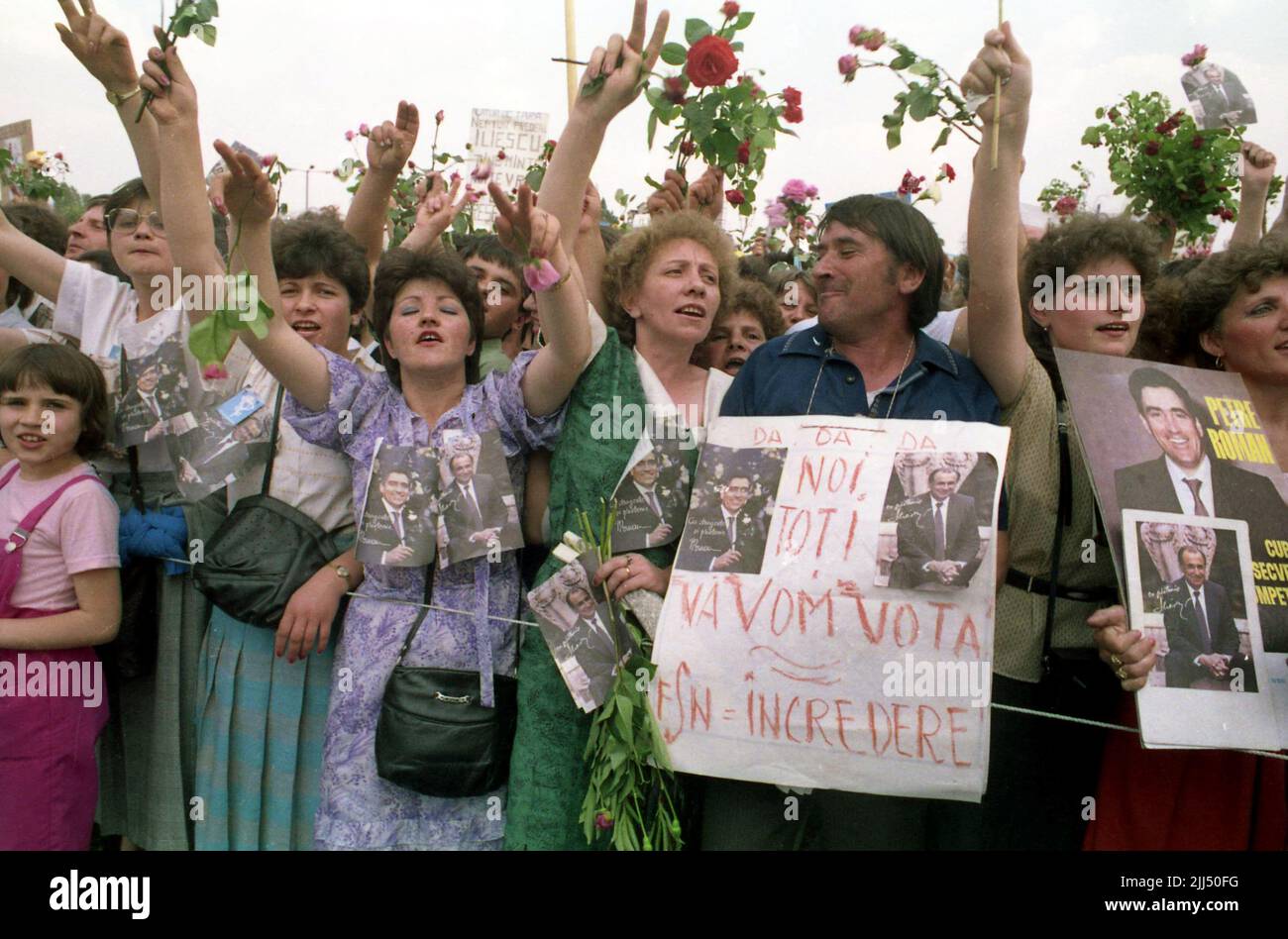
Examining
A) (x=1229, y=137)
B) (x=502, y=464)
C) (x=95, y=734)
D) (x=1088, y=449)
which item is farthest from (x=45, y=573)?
(x=1229, y=137)

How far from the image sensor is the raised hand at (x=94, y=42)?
2.68 metres

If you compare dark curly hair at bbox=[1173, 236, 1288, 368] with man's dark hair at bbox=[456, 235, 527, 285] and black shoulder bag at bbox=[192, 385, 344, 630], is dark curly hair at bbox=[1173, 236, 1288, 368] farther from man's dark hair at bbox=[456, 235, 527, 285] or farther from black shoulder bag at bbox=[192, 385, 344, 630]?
black shoulder bag at bbox=[192, 385, 344, 630]

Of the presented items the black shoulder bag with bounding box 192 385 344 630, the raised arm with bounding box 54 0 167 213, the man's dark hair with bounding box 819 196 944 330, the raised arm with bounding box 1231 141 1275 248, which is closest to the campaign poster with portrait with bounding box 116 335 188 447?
the black shoulder bag with bounding box 192 385 344 630

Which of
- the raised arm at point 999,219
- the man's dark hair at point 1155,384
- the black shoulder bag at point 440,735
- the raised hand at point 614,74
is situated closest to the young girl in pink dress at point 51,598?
the black shoulder bag at point 440,735

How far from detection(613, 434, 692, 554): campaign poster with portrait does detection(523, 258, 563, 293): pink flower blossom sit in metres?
0.49

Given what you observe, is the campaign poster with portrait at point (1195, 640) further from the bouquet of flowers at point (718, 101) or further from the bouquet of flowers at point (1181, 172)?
the bouquet of flowers at point (1181, 172)

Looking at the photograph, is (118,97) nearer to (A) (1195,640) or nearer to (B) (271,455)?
(B) (271,455)

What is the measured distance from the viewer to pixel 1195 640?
2400 mm

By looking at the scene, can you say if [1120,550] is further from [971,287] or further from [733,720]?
[733,720]

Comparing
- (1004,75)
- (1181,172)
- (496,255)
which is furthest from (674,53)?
(1181,172)

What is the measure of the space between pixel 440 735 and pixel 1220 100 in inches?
114

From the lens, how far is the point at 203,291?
2705 millimetres

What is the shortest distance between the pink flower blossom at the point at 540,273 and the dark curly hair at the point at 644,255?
51cm
